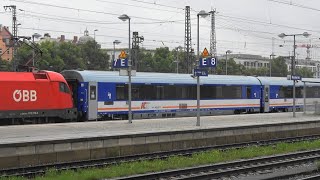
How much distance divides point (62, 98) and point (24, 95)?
2.41 m

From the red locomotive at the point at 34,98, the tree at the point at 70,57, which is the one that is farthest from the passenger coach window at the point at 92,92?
the tree at the point at 70,57

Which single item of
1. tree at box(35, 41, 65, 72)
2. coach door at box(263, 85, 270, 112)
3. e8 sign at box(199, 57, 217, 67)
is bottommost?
coach door at box(263, 85, 270, 112)

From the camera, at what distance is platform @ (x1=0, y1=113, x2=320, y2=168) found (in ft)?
53.8

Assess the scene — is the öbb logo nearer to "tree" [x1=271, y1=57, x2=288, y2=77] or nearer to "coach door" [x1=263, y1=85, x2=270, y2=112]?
"coach door" [x1=263, y1=85, x2=270, y2=112]

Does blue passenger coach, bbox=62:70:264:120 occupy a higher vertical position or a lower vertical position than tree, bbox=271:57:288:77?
lower

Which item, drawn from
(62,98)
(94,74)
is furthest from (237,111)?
(62,98)

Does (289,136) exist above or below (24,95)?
below

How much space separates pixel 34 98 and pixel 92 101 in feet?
14.9

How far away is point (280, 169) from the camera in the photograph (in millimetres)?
16281

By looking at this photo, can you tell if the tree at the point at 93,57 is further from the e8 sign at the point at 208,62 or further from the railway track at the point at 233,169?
the railway track at the point at 233,169

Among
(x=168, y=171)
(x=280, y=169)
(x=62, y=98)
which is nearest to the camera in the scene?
(x=168, y=171)

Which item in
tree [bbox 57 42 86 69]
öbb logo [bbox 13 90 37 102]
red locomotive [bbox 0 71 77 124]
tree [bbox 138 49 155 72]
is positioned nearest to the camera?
red locomotive [bbox 0 71 77 124]

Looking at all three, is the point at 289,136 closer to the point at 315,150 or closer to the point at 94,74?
the point at 315,150

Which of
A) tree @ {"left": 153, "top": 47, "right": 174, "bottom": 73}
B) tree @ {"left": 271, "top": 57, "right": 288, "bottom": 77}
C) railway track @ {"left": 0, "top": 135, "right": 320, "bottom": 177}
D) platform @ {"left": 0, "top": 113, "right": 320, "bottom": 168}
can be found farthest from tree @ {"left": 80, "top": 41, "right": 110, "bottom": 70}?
railway track @ {"left": 0, "top": 135, "right": 320, "bottom": 177}
